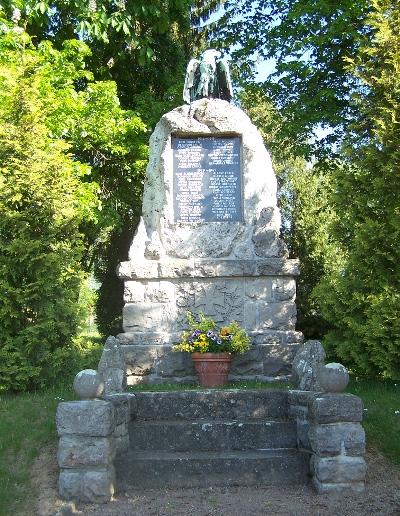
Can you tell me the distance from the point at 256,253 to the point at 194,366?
1734 mm

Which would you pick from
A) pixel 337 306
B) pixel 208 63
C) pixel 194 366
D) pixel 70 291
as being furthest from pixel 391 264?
pixel 70 291

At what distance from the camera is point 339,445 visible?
5348mm

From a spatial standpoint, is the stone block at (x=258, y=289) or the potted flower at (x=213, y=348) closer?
the potted flower at (x=213, y=348)

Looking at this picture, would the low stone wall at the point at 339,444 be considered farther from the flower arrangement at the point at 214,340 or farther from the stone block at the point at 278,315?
the stone block at the point at 278,315

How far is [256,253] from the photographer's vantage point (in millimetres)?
8453

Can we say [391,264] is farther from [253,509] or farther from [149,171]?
[253,509]

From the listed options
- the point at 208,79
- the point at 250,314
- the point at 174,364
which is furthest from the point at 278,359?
the point at 208,79

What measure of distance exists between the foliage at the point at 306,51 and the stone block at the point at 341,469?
9.10 meters

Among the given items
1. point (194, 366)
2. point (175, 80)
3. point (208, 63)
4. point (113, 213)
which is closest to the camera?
point (194, 366)

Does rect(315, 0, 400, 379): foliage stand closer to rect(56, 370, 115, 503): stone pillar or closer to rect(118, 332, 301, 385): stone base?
rect(118, 332, 301, 385): stone base

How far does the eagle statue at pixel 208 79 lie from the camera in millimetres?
9078

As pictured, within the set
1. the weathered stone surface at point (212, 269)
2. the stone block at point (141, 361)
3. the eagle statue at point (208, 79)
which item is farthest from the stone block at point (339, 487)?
the eagle statue at point (208, 79)

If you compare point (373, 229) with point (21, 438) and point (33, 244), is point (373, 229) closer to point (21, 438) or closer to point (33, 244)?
point (33, 244)

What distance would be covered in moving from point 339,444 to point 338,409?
11.4 inches
